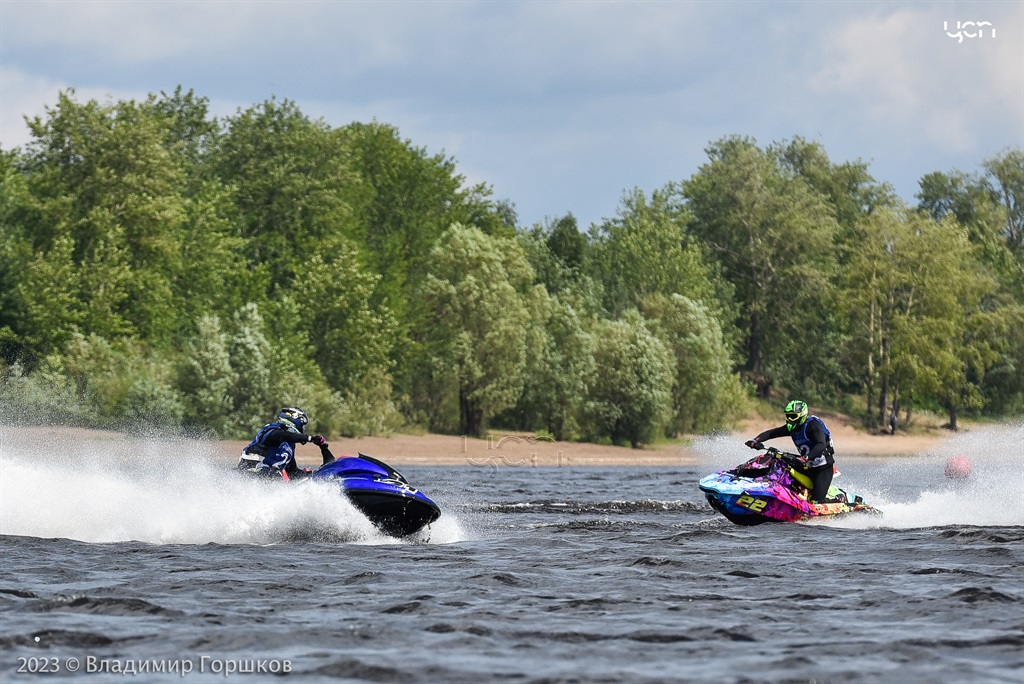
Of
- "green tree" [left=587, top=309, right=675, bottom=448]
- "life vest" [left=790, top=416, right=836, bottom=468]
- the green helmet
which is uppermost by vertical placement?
"green tree" [left=587, top=309, right=675, bottom=448]

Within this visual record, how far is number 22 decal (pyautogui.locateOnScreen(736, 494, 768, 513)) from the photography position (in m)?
24.1

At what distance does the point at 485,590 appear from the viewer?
15508mm

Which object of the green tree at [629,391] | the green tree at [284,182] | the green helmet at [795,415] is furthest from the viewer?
the green tree at [284,182]

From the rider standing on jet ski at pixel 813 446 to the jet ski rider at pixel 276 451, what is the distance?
775cm

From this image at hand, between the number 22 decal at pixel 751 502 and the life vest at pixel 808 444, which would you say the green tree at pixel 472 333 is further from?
the number 22 decal at pixel 751 502

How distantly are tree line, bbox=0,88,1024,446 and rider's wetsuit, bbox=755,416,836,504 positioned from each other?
106 feet

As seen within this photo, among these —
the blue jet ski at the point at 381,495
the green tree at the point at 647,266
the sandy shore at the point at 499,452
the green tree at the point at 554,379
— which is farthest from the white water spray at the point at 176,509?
the green tree at the point at 647,266

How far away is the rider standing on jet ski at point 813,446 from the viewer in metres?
24.4

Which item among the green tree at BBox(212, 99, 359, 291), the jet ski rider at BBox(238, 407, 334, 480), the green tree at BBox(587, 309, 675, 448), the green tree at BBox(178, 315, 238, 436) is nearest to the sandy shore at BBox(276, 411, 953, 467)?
the green tree at BBox(587, 309, 675, 448)

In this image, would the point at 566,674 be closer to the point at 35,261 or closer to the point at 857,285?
the point at 35,261

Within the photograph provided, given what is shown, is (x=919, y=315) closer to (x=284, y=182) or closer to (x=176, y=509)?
(x=284, y=182)

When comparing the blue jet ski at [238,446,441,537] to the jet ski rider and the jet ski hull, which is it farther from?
the jet ski hull

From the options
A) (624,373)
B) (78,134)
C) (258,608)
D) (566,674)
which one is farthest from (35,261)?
(566,674)

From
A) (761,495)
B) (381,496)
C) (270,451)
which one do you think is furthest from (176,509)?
(761,495)
